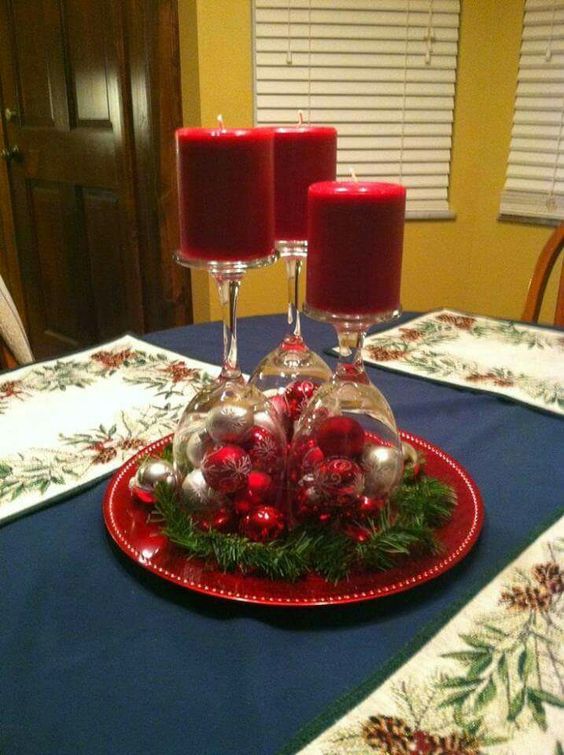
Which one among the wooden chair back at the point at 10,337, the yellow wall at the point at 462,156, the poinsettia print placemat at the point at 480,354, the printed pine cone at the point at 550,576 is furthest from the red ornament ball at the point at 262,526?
the yellow wall at the point at 462,156

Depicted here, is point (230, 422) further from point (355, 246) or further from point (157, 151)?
point (157, 151)

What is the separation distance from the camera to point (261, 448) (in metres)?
0.62

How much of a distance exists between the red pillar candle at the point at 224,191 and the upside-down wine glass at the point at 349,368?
0.17 feet

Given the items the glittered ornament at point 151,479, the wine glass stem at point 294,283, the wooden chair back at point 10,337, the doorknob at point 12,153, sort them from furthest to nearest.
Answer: the doorknob at point 12,153 → the wooden chair back at point 10,337 → the wine glass stem at point 294,283 → the glittered ornament at point 151,479

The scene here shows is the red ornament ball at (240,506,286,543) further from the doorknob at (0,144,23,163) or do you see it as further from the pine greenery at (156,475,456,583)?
the doorknob at (0,144,23,163)

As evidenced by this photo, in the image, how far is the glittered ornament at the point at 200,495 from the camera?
61cm

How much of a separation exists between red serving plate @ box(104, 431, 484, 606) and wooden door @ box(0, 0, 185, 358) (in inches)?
65.7

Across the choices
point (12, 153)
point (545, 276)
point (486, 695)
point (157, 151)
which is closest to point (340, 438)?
point (486, 695)

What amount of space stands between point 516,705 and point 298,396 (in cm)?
38

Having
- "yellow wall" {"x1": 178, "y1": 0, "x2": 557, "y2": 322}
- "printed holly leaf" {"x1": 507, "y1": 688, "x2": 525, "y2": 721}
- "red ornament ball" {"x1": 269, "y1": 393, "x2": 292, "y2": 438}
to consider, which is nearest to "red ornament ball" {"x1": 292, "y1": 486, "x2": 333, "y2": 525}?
"red ornament ball" {"x1": 269, "y1": 393, "x2": 292, "y2": 438}

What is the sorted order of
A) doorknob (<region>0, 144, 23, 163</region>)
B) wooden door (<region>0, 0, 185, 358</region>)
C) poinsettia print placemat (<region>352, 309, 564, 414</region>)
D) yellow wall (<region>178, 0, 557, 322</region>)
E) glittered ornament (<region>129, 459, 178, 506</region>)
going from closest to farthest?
glittered ornament (<region>129, 459, 178, 506</region>) < poinsettia print placemat (<region>352, 309, 564, 414</region>) < yellow wall (<region>178, 0, 557, 322</region>) < wooden door (<region>0, 0, 185, 358</region>) < doorknob (<region>0, 144, 23, 163</region>)

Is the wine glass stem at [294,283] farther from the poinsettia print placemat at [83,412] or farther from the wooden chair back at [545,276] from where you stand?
the wooden chair back at [545,276]

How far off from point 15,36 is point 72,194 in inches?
23.0

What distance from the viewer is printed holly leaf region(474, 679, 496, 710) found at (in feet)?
1.48
